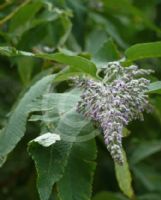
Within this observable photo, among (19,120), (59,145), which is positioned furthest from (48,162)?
(19,120)

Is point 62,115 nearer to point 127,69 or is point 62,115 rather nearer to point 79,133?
point 79,133

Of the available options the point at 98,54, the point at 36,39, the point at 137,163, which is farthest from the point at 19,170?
the point at 98,54

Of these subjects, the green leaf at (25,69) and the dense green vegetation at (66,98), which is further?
the green leaf at (25,69)

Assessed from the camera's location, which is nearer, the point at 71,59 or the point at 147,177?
the point at 71,59

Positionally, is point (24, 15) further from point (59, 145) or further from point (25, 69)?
point (59, 145)

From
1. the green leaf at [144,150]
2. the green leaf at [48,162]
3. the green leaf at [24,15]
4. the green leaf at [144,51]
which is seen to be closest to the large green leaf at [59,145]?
the green leaf at [48,162]

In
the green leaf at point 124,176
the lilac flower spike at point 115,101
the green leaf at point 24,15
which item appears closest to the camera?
the lilac flower spike at point 115,101

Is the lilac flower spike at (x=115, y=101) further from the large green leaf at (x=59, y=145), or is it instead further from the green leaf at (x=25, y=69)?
the green leaf at (x=25, y=69)
